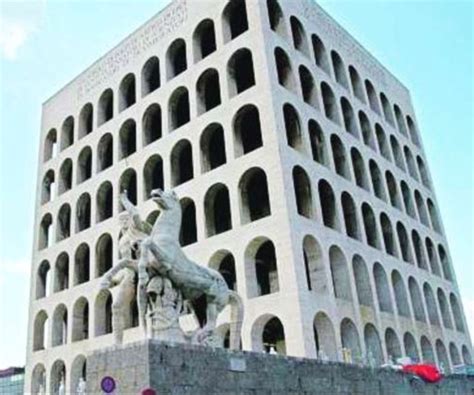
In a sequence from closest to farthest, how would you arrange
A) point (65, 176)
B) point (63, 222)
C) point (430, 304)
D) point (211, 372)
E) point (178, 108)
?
1. point (211, 372)
2. point (178, 108)
3. point (430, 304)
4. point (63, 222)
5. point (65, 176)

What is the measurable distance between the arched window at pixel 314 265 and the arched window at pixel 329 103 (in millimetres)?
10680

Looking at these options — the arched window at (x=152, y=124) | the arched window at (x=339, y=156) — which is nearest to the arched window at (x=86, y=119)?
the arched window at (x=152, y=124)

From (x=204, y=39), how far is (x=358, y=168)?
41.9ft

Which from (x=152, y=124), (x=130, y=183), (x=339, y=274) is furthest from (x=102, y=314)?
(x=339, y=274)

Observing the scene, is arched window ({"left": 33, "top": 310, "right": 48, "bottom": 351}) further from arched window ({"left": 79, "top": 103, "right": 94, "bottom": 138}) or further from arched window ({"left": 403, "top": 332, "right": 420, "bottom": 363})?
arched window ({"left": 403, "top": 332, "right": 420, "bottom": 363})

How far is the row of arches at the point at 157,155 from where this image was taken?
32.0 metres

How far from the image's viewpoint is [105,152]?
39562 millimetres

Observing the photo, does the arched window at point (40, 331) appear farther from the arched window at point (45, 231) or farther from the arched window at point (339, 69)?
the arched window at point (339, 69)

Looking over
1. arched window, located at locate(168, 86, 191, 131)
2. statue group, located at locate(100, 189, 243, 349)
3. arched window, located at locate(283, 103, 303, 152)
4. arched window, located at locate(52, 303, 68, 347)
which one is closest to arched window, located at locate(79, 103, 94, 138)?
arched window, located at locate(168, 86, 191, 131)

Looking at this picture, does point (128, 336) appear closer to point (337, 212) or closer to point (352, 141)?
point (337, 212)

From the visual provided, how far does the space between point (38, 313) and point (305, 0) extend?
2738 centimetres

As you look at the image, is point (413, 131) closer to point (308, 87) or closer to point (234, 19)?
point (308, 87)

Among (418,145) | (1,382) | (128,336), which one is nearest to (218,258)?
(128,336)

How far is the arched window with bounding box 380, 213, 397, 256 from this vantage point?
36.4 m
